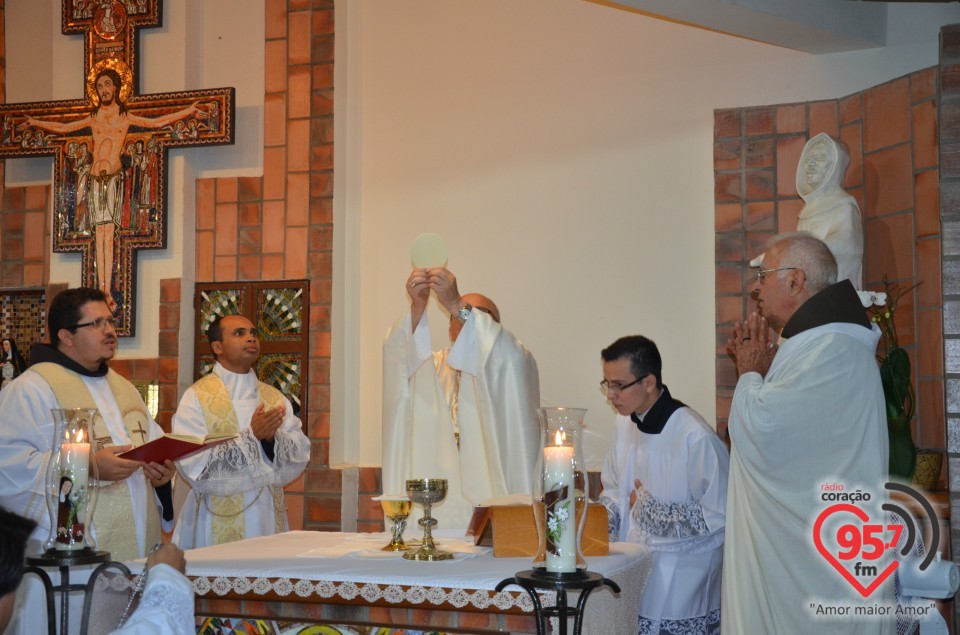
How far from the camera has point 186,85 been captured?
675cm

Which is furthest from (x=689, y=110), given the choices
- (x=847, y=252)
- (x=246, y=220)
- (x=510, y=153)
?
(x=246, y=220)

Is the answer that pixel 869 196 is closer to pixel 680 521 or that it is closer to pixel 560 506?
pixel 680 521

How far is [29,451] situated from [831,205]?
369 centimetres

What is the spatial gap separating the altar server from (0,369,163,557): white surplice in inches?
27.0

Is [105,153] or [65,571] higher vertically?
[105,153]

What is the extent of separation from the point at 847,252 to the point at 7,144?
17.0 ft

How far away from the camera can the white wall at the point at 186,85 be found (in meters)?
6.71

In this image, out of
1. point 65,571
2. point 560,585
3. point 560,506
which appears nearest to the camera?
point 560,585

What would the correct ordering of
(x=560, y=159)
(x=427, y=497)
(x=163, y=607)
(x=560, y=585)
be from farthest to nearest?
(x=560, y=159) → (x=427, y=497) → (x=560, y=585) → (x=163, y=607)

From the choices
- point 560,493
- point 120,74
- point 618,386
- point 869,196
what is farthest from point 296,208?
point 560,493

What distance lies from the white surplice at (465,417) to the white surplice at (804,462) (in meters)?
1.09

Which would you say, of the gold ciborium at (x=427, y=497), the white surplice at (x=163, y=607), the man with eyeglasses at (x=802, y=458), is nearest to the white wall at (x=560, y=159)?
the man with eyeglasses at (x=802, y=458)

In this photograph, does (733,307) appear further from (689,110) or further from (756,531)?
(756,531)

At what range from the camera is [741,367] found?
4.06 metres
